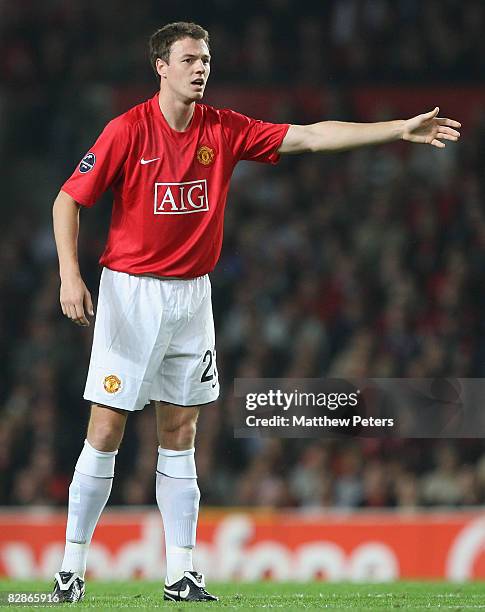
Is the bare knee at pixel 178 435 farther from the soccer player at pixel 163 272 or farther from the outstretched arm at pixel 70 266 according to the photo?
the outstretched arm at pixel 70 266

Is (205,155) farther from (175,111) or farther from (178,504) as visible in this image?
(178,504)

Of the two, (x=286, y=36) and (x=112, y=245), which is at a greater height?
(x=286, y=36)

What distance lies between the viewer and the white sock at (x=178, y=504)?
491cm

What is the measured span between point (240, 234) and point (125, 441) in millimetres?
2417

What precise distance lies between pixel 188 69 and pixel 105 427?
138 centimetres

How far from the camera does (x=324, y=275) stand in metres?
11.3

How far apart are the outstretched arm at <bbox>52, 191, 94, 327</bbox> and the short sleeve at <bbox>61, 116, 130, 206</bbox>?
44mm

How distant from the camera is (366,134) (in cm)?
493

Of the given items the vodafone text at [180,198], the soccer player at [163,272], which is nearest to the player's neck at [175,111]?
the soccer player at [163,272]

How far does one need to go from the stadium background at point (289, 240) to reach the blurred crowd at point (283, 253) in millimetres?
17

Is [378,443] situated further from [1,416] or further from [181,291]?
[181,291]

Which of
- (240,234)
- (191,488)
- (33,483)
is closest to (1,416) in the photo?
(33,483)

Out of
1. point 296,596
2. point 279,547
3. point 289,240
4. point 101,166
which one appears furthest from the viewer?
point 289,240

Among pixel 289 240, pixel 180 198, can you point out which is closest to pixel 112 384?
pixel 180 198
